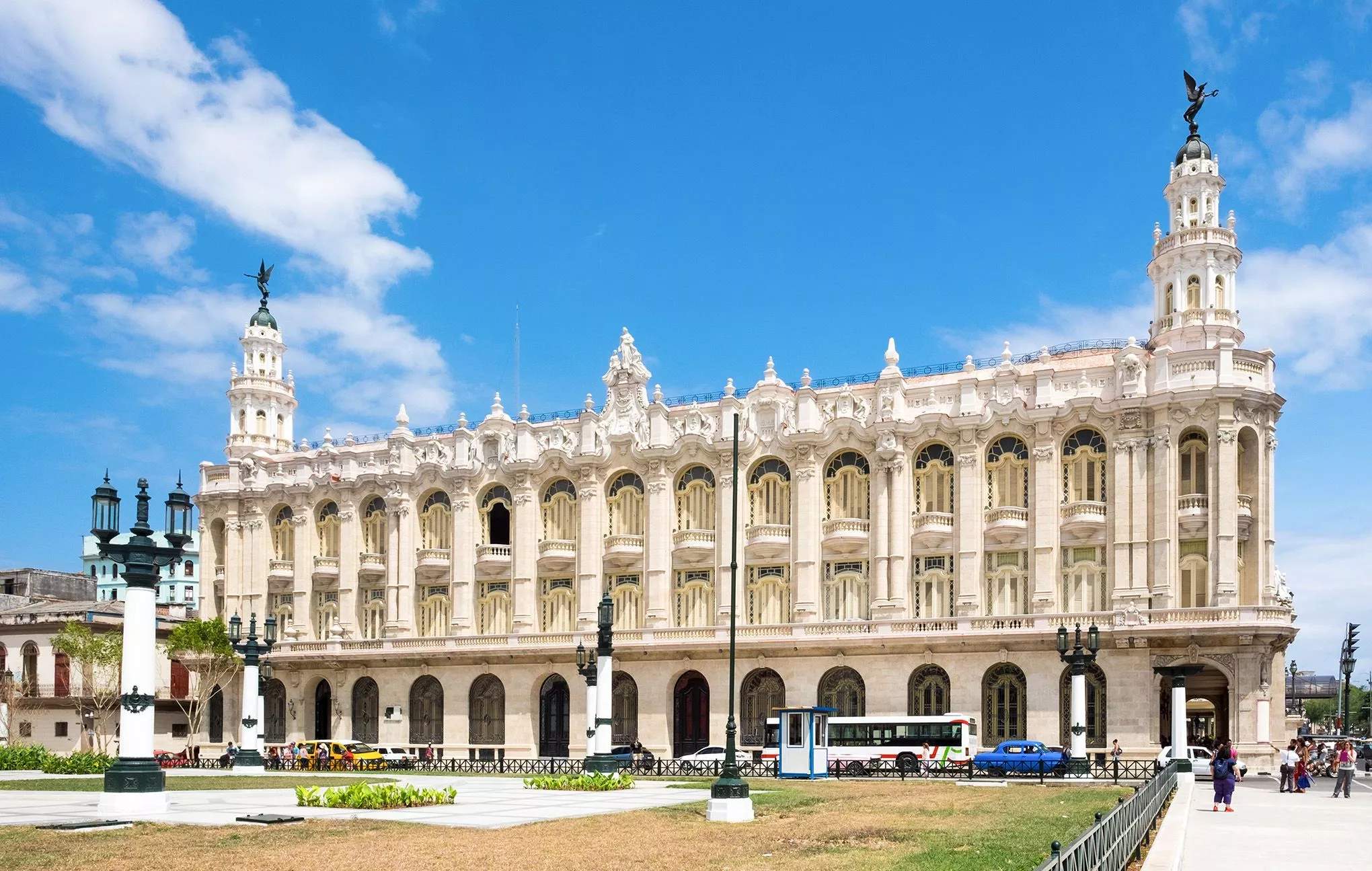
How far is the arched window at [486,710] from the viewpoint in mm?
70250

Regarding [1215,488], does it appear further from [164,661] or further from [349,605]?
[164,661]

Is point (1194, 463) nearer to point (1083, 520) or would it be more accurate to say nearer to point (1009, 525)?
point (1083, 520)

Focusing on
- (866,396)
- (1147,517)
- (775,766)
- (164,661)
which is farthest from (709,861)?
(164,661)

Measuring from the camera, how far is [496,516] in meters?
73.8

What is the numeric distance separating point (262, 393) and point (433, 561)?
61.9ft

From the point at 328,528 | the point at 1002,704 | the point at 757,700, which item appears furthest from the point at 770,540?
the point at 328,528

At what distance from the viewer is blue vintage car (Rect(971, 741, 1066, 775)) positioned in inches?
1983

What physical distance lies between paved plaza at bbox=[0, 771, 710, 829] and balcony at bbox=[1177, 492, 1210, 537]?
82.8ft

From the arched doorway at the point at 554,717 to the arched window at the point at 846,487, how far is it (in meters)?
16.4

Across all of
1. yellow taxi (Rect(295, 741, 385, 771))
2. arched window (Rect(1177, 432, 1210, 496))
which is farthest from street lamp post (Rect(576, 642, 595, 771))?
arched window (Rect(1177, 432, 1210, 496))

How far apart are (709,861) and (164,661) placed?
70828 millimetres

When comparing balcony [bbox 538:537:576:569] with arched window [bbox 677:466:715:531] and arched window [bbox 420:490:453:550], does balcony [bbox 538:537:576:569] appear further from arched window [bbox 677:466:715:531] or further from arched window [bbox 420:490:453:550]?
arched window [bbox 420:490:453:550]

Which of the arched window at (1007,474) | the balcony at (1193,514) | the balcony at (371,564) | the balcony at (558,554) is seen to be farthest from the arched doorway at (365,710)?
the balcony at (1193,514)

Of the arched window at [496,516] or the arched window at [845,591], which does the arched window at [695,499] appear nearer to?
the arched window at [845,591]
